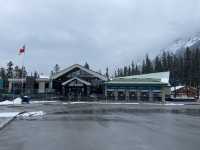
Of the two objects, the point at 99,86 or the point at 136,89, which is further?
the point at 99,86

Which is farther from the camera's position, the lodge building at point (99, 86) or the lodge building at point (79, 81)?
the lodge building at point (79, 81)

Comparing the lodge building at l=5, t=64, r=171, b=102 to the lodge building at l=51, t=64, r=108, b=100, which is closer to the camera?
the lodge building at l=5, t=64, r=171, b=102

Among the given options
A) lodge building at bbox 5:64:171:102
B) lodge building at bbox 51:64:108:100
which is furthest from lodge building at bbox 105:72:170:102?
lodge building at bbox 51:64:108:100

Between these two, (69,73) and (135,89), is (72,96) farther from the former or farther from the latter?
(135,89)

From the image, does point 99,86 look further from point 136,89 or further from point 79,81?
point 136,89

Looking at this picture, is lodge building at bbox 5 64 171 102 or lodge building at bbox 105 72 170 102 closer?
lodge building at bbox 105 72 170 102

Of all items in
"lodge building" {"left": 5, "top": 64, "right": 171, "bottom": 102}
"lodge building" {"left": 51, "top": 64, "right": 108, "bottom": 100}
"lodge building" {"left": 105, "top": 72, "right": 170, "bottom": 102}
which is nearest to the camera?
"lodge building" {"left": 105, "top": 72, "right": 170, "bottom": 102}

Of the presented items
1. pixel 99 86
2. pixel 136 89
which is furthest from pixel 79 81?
pixel 136 89

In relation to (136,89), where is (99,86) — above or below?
above

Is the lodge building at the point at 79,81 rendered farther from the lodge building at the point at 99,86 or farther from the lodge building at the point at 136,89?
the lodge building at the point at 136,89

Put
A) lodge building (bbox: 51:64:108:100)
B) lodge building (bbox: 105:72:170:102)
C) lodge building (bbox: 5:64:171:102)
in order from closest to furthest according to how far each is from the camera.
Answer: lodge building (bbox: 105:72:170:102) < lodge building (bbox: 5:64:171:102) < lodge building (bbox: 51:64:108:100)

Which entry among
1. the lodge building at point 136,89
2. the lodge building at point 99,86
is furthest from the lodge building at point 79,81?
the lodge building at point 136,89

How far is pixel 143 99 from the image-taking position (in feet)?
226

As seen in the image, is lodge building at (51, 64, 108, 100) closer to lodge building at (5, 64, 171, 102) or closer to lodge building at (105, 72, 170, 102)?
lodge building at (5, 64, 171, 102)
